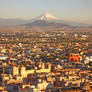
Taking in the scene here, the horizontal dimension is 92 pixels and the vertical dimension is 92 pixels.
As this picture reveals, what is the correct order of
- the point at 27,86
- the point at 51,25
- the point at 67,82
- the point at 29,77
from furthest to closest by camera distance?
the point at 51,25 → the point at 29,77 → the point at 67,82 → the point at 27,86

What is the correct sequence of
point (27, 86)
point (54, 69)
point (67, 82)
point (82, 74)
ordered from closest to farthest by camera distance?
1. point (27, 86)
2. point (67, 82)
3. point (82, 74)
4. point (54, 69)

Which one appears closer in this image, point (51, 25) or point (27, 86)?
point (27, 86)

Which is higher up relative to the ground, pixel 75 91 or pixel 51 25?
pixel 75 91

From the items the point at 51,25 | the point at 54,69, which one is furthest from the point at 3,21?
the point at 54,69

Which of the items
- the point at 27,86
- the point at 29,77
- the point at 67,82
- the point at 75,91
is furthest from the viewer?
the point at 29,77

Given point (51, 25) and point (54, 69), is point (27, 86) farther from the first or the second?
point (51, 25)

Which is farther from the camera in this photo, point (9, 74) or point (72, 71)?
point (72, 71)

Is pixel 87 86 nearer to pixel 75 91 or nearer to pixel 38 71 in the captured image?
pixel 75 91

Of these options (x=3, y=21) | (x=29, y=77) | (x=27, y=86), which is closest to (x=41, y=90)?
(x=27, y=86)

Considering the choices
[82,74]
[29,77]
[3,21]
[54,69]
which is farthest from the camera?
[3,21]
